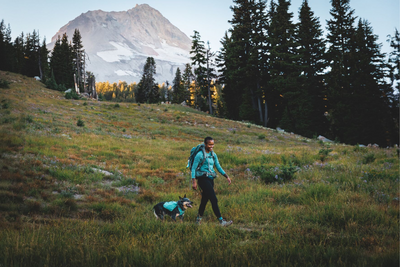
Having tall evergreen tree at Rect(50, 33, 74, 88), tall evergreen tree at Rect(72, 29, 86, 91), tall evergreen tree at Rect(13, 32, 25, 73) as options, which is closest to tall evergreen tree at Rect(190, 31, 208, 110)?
tall evergreen tree at Rect(72, 29, 86, 91)

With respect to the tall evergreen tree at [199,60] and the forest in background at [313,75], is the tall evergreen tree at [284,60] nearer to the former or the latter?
the forest in background at [313,75]

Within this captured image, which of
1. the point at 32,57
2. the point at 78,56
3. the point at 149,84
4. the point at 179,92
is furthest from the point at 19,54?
the point at 179,92

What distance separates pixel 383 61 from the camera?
32062 millimetres

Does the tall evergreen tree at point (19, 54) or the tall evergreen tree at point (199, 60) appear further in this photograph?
the tall evergreen tree at point (19, 54)

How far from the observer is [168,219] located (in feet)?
18.1

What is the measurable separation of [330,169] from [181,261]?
366 inches

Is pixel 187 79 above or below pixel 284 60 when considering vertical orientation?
above

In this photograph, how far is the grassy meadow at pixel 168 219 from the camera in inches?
124

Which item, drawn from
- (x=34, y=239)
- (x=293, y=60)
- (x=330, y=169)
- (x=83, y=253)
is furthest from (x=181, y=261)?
(x=293, y=60)

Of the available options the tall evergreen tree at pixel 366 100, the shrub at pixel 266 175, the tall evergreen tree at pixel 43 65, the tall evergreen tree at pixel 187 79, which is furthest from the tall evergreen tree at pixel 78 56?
the shrub at pixel 266 175

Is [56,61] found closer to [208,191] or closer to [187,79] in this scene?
[187,79]

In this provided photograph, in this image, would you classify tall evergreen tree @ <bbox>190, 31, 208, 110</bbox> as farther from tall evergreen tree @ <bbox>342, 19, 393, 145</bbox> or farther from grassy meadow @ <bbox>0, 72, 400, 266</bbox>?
grassy meadow @ <bbox>0, 72, 400, 266</bbox>

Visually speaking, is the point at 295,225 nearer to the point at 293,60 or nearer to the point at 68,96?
the point at 293,60

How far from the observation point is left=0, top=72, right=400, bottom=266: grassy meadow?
314 centimetres
